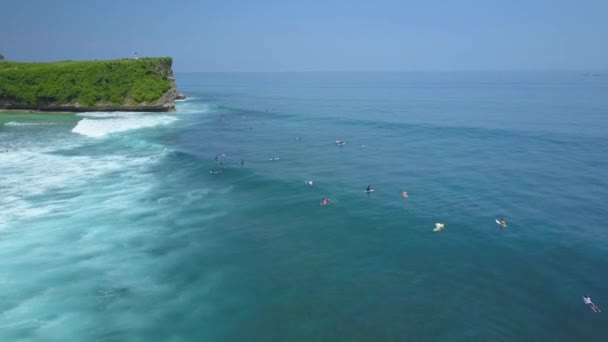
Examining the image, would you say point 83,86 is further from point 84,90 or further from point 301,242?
point 301,242

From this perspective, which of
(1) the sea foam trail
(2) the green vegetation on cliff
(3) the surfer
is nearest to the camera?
(3) the surfer

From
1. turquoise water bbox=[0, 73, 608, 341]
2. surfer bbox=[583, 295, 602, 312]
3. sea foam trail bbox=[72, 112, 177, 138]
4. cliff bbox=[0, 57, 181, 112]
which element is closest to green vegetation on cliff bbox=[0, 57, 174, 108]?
cliff bbox=[0, 57, 181, 112]

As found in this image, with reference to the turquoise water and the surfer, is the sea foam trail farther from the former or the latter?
the surfer

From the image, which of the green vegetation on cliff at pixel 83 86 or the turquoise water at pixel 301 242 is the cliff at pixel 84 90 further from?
the turquoise water at pixel 301 242

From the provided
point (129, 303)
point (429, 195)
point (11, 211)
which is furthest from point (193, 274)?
point (429, 195)

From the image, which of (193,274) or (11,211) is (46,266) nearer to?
(193,274)

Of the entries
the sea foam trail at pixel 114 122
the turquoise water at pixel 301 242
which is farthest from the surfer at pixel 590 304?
the sea foam trail at pixel 114 122
